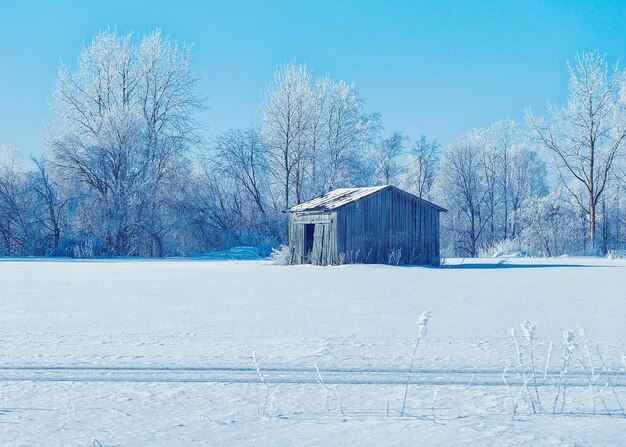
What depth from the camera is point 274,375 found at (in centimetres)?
574

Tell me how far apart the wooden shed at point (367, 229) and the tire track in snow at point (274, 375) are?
737 inches

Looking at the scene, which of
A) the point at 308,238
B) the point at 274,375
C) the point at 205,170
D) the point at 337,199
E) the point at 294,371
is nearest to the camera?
the point at 274,375

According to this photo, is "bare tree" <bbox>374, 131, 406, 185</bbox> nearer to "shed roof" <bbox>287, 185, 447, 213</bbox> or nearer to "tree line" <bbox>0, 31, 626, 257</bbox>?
"tree line" <bbox>0, 31, 626, 257</bbox>

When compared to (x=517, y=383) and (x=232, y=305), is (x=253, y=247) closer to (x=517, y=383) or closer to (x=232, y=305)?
(x=232, y=305)

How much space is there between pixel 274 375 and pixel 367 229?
65.3 feet

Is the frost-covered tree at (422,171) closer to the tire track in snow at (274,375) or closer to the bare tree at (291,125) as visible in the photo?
the bare tree at (291,125)

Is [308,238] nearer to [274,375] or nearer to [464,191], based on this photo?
[274,375]

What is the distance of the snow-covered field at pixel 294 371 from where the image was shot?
4078 mm

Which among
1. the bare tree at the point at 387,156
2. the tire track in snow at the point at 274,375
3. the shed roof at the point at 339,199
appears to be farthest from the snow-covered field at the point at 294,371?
the bare tree at the point at 387,156

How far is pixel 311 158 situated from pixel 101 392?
120 ft

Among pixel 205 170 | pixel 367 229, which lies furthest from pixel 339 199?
pixel 205 170

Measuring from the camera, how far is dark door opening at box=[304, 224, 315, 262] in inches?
1052

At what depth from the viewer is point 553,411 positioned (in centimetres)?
446

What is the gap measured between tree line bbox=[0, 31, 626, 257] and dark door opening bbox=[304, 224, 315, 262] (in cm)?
1118
